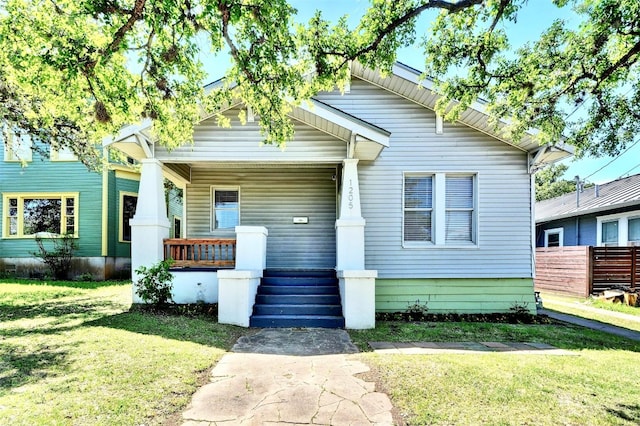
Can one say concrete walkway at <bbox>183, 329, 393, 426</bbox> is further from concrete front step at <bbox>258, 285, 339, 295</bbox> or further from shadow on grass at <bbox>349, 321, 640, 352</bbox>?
concrete front step at <bbox>258, 285, 339, 295</bbox>

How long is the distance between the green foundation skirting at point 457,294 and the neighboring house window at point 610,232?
8.39m

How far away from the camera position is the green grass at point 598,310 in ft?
25.8

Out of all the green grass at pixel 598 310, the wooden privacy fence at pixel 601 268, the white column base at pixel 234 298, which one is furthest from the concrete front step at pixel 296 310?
the wooden privacy fence at pixel 601 268

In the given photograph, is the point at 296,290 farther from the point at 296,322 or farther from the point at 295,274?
the point at 296,322

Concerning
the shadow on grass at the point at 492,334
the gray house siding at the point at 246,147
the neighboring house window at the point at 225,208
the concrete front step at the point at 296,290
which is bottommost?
the shadow on grass at the point at 492,334

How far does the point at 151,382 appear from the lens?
3.62m

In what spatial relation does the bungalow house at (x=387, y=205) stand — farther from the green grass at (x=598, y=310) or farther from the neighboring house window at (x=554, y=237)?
the neighboring house window at (x=554, y=237)

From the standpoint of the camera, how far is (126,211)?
1479 cm

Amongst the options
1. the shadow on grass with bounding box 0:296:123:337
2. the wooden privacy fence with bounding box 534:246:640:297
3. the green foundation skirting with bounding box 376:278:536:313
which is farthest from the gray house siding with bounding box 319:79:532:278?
the shadow on grass with bounding box 0:296:123:337

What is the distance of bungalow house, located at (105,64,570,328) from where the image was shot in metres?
7.26

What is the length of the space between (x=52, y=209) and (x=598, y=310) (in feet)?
62.0

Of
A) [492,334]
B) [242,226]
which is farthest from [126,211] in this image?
[492,334]

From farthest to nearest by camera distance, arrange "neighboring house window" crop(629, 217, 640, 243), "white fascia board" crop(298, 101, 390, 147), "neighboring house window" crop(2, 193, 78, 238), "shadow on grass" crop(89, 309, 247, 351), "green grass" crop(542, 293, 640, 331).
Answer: "neighboring house window" crop(2, 193, 78, 238) → "neighboring house window" crop(629, 217, 640, 243) → "green grass" crop(542, 293, 640, 331) → "white fascia board" crop(298, 101, 390, 147) → "shadow on grass" crop(89, 309, 247, 351)

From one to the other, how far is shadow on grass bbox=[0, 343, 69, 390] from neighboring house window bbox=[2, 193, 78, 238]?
1109 centimetres
